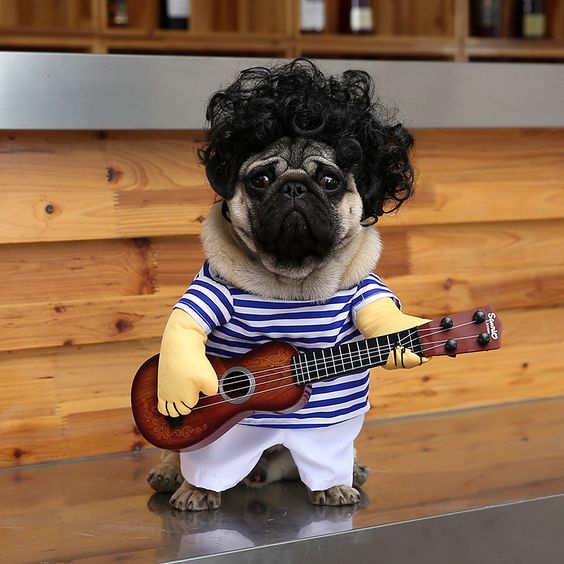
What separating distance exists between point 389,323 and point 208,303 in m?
0.23

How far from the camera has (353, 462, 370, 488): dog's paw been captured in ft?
4.50

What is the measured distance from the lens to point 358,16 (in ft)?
10.2

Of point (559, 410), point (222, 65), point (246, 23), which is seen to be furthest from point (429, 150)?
point (246, 23)

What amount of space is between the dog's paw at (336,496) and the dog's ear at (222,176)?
1.38ft

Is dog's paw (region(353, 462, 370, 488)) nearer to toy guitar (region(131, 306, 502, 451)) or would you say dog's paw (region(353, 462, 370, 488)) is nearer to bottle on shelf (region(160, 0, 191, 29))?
toy guitar (region(131, 306, 502, 451))

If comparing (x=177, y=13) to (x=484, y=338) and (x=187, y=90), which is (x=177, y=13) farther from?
(x=484, y=338)

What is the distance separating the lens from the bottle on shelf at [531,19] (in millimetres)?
3244

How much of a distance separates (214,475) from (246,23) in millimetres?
2132

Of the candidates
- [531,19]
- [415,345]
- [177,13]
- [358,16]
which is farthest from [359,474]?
[531,19]

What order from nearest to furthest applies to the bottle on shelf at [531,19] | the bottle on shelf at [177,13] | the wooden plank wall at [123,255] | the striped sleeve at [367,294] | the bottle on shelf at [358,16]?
the striped sleeve at [367,294] < the wooden plank wall at [123,255] < the bottle on shelf at [177,13] < the bottle on shelf at [358,16] < the bottle on shelf at [531,19]

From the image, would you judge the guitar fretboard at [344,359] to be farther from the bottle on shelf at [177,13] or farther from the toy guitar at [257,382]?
the bottle on shelf at [177,13]

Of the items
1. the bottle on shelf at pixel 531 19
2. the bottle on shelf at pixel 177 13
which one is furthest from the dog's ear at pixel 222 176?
the bottle on shelf at pixel 531 19

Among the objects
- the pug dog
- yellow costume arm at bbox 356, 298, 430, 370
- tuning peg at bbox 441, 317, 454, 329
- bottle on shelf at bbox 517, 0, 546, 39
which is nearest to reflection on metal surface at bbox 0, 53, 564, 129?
the pug dog

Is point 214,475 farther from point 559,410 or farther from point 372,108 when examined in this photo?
point 559,410
